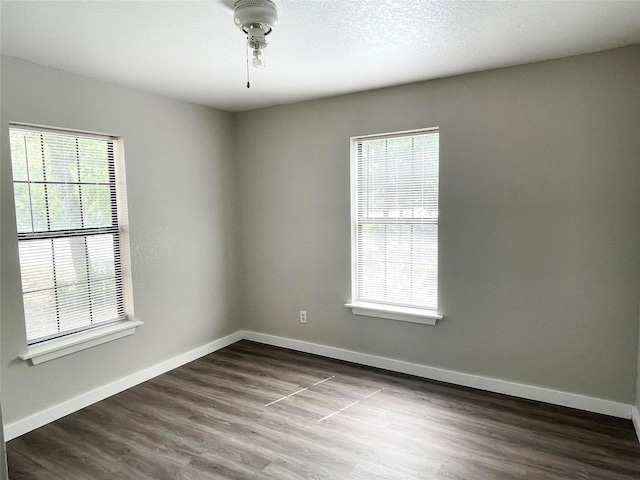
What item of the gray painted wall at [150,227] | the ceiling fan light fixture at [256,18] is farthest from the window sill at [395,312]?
the ceiling fan light fixture at [256,18]

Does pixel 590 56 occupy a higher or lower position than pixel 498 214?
higher

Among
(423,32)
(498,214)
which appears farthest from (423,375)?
(423,32)

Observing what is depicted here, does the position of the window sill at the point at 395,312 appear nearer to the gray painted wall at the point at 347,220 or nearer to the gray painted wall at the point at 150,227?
the gray painted wall at the point at 347,220

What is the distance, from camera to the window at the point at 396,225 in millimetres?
3342

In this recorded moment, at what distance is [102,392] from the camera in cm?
315

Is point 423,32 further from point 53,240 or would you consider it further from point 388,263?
point 53,240

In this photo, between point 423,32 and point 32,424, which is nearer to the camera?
point 423,32

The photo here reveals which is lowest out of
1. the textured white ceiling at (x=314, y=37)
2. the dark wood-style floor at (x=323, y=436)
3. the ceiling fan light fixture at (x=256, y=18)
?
the dark wood-style floor at (x=323, y=436)

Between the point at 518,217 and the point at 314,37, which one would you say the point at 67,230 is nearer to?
the point at 314,37

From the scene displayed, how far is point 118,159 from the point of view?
10.7ft

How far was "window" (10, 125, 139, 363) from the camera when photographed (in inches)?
107

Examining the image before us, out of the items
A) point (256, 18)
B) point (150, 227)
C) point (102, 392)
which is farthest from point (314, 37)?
point (102, 392)

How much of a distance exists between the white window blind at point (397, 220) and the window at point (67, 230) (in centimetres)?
206

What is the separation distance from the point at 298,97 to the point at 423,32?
5.33ft
